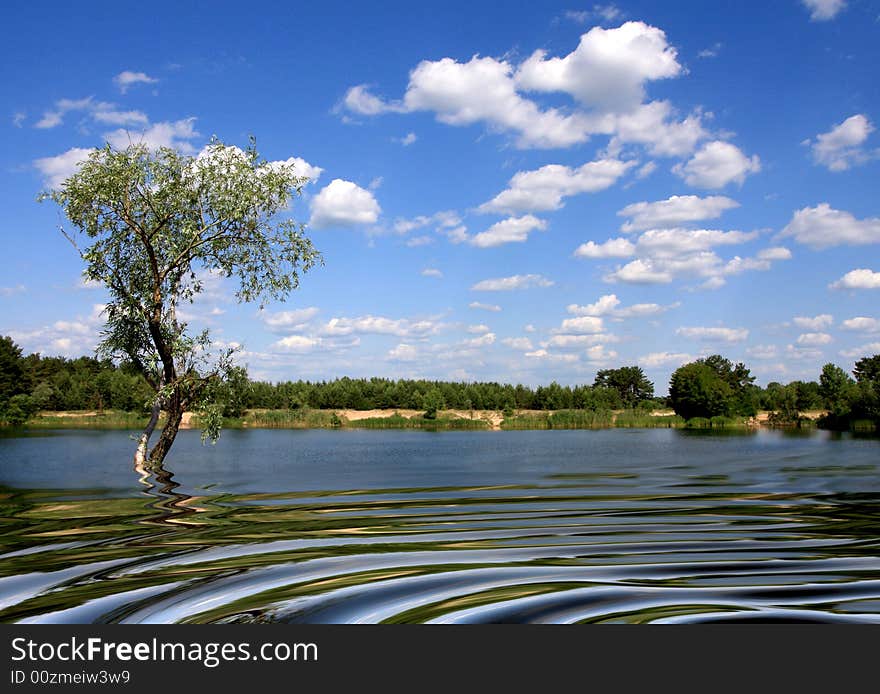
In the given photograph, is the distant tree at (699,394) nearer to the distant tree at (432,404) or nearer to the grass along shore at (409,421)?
the grass along shore at (409,421)

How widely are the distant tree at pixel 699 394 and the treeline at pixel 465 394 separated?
0.38 feet

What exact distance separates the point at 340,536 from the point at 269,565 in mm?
2245

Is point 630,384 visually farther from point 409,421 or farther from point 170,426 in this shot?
point 170,426

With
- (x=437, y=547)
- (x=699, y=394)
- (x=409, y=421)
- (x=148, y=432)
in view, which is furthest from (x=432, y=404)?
(x=437, y=547)

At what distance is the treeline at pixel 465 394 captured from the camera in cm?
6462

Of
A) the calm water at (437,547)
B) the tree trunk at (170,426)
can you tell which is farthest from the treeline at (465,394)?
the calm water at (437,547)

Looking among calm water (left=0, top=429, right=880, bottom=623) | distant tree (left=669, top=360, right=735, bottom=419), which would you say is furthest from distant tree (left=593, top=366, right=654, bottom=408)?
calm water (left=0, top=429, right=880, bottom=623)

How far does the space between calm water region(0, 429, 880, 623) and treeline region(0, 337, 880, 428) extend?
44.1m

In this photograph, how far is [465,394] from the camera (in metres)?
89.9

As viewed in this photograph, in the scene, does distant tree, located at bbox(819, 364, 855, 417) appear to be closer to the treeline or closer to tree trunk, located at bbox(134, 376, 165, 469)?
the treeline

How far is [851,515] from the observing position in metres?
13.6

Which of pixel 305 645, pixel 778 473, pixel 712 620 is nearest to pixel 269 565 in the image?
pixel 305 645

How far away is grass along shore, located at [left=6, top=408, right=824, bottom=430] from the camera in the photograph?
62562 millimetres

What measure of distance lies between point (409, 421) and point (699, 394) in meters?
35.3
